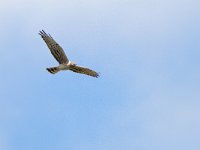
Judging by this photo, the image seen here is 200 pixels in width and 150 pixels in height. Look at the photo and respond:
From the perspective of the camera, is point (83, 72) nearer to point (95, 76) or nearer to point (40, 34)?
point (95, 76)

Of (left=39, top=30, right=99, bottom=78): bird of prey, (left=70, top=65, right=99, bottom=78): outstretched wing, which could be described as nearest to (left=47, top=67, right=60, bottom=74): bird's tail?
(left=39, top=30, right=99, bottom=78): bird of prey

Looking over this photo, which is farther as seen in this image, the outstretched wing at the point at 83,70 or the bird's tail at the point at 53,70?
the outstretched wing at the point at 83,70

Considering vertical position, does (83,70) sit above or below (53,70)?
above

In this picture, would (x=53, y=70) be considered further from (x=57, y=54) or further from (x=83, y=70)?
(x=83, y=70)

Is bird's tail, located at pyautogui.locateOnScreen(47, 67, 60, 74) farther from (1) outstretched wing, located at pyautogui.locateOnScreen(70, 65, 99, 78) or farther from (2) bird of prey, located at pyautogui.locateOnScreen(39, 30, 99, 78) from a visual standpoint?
(1) outstretched wing, located at pyautogui.locateOnScreen(70, 65, 99, 78)

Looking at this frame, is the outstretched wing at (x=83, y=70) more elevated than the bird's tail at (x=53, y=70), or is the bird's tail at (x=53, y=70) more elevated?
the outstretched wing at (x=83, y=70)

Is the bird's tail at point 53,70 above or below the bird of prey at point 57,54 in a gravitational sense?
below

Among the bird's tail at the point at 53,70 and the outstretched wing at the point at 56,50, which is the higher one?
the outstretched wing at the point at 56,50

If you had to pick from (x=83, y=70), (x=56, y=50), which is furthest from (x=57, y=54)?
(x=83, y=70)

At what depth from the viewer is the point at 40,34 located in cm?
3650

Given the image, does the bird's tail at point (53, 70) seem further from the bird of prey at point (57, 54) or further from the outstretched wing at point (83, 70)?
the outstretched wing at point (83, 70)

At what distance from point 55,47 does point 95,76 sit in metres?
3.07

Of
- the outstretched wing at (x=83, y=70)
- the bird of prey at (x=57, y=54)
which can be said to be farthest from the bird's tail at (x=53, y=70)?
the outstretched wing at (x=83, y=70)

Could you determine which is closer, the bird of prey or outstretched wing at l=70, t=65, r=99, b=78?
the bird of prey
